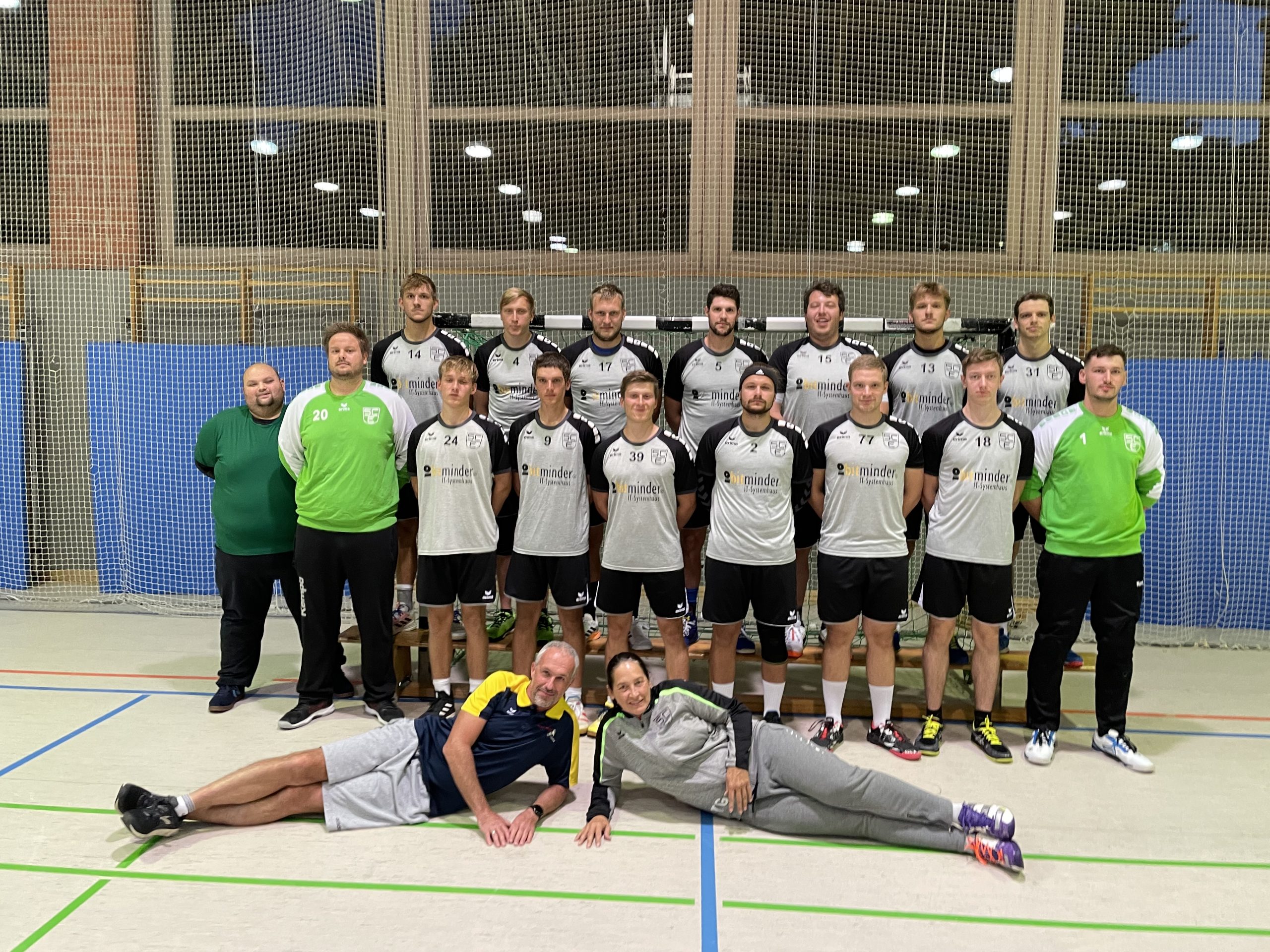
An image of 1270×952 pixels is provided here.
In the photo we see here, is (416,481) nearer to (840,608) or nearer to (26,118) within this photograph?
(840,608)

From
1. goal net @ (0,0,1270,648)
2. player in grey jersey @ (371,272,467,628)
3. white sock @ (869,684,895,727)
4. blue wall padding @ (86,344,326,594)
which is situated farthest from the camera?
blue wall padding @ (86,344,326,594)

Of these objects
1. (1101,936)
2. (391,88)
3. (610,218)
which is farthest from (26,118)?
(1101,936)

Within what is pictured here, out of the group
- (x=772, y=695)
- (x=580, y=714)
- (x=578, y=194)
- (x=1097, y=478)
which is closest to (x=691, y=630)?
(x=772, y=695)

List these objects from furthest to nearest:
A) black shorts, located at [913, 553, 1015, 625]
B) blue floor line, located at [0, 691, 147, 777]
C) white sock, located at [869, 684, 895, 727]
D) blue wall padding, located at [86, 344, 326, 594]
Result: blue wall padding, located at [86, 344, 326, 594], white sock, located at [869, 684, 895, 727], black shorts, located at [913, 553, 1015, 625], blue floor line, located at [0, 691, 147, 777]

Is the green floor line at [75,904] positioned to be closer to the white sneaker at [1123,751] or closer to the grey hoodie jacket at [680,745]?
the grey hoodie jacket at [680,745]

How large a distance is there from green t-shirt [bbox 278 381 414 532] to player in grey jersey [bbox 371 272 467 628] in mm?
528

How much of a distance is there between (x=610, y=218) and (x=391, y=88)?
→ 2291mm

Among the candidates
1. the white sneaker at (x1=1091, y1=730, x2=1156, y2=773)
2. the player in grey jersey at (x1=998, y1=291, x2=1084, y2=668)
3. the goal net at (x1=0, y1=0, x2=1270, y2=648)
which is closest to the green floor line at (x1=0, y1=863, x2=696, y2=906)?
the white sneaker at (x1=1091, y1=730, x2=1156, y2=773)

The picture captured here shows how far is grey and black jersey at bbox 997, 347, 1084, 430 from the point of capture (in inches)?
203

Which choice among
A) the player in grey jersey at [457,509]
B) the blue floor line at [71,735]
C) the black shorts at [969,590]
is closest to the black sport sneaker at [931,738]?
the black shorts at [969,590]

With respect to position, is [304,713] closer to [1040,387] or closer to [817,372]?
[817,372]

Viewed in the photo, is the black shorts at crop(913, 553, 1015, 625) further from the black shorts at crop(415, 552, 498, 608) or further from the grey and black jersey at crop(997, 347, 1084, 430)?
the black shorts at crop(415, 552, 498, 608)

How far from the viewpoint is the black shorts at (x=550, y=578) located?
479cm

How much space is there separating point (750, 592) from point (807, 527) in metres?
0.67
